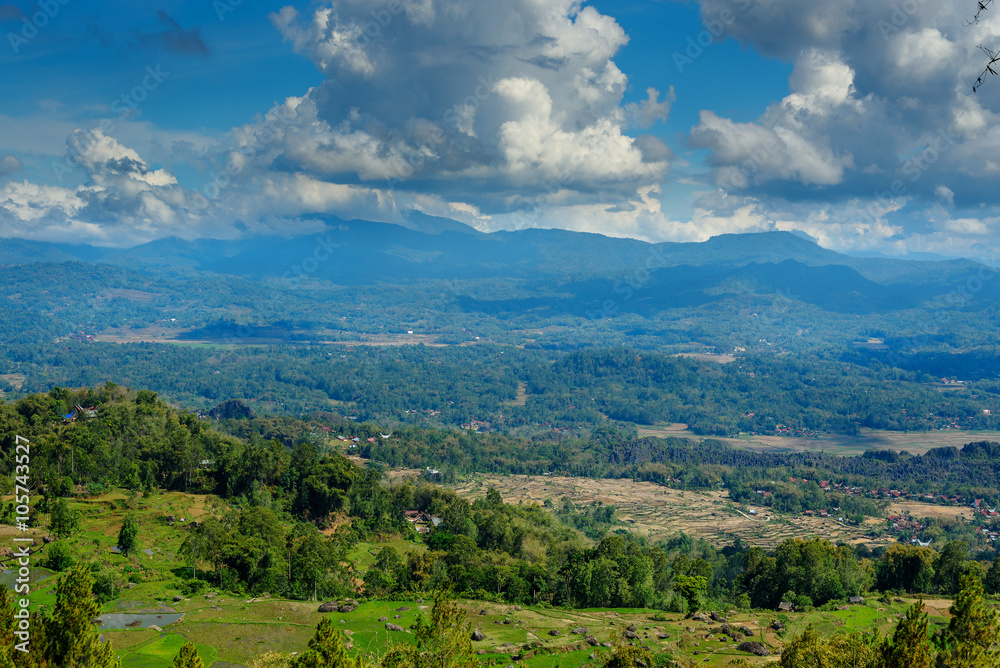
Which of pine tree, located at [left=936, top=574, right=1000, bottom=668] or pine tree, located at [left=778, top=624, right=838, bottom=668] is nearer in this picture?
pine tree, located at [left=936, top=574, right=1000, bottom=668]

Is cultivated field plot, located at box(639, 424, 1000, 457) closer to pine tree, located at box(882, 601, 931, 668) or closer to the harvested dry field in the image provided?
the harvested dry field

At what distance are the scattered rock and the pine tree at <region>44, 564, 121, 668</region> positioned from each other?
1134 inches

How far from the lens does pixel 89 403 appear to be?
3036 inches

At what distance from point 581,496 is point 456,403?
93498 mm

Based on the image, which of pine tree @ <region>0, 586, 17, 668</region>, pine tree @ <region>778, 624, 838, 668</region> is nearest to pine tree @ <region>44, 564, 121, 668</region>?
pine tree @ <region>0, 586, 17, 668</region>

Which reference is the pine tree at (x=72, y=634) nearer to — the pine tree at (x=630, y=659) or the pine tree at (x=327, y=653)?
the pine tree at (x=327, y=653)

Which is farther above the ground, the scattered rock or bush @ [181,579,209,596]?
the scattered rock

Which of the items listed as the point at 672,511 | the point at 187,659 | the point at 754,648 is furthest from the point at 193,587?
the point at 672,511

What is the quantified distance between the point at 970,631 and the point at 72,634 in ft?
95.9

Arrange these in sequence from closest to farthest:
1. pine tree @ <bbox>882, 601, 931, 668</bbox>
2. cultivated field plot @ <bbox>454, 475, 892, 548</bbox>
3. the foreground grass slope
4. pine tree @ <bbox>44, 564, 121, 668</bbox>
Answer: pine tree @ <bbox>882, 601, 931, 668</bbox> → pine tree @ <bbox>44, 564, 121, 668</bbox> → the foreground grass slope → cultivated field plot @ <bbox>454, 475, 892, 548</bbox>

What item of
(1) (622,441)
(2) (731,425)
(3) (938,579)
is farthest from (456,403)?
(3) (938,579)

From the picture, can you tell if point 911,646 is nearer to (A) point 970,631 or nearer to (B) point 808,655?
(A) point 970,631

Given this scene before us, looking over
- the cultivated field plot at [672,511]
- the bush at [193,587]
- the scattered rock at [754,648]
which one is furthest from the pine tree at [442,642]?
the cultivated field plot at [672,511]

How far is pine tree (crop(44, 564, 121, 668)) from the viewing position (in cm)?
2216
